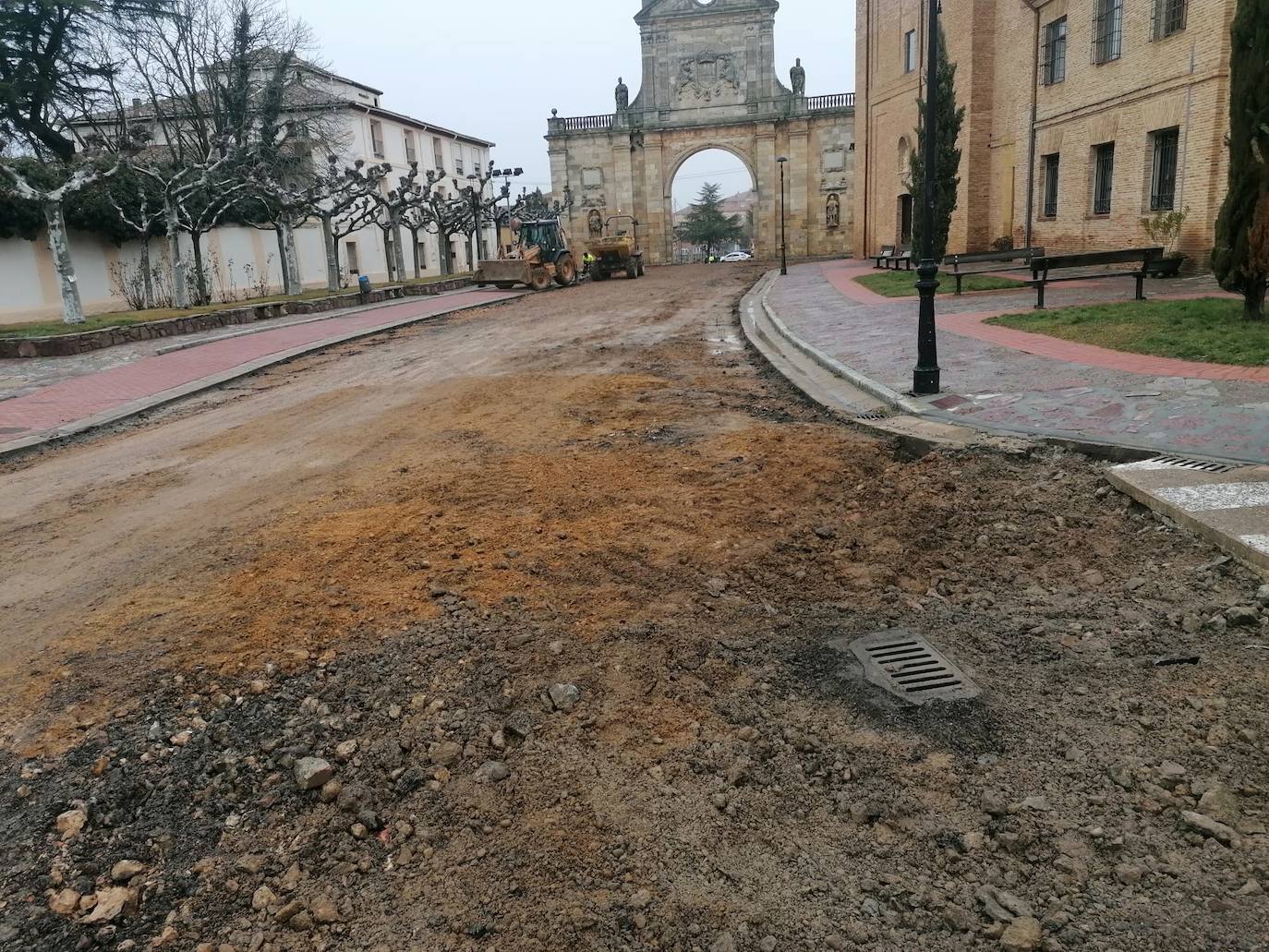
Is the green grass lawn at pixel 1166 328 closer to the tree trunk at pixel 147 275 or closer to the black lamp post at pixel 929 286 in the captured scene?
the black lamp post at pixel 929 286

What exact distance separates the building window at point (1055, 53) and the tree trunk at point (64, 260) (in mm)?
24010

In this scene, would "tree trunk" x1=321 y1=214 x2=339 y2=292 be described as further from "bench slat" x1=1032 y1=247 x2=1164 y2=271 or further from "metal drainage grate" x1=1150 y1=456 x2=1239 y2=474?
"metal drainage grate" x1=1150 y1=456 x2=1239 y2=474

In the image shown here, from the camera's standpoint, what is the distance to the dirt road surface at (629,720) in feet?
8.43

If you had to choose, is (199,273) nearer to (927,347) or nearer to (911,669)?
(927,347)

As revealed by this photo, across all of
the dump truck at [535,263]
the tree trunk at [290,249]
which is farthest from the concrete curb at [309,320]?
the tree trunk at [290,249]

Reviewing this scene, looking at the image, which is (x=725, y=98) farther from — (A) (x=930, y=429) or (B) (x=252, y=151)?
(A) (x=930, y=429)

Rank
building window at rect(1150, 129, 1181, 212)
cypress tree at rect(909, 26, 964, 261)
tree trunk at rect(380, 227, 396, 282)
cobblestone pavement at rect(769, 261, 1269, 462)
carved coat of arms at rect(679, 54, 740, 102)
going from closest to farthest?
→ cobblestone pavement at rect(769, 261, 1269, 462), building window at rect(1150, 129, 1181, 212), cypress tree at rect(909, 26, 964, 261), tree trunk at rect(380, 227, 396, 282), carved coat of arms at rect(679, 54, 740, 102)

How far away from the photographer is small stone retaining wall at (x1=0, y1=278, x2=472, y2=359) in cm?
1769

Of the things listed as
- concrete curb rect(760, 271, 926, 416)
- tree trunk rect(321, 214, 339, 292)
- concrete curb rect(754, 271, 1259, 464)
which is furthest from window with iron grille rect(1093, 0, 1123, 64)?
tree trunk rect(321, 214, 339, 292)

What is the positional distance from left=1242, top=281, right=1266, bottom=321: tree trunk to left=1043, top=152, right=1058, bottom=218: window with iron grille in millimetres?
13550

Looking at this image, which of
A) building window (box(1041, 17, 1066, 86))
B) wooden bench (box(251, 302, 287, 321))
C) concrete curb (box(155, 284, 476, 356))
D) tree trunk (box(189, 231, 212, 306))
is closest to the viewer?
concrete curb (box(155, 284, 476, 356))

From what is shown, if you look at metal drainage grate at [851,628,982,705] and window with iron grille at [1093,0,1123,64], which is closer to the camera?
metal drainage grate at [851,628,982,705]

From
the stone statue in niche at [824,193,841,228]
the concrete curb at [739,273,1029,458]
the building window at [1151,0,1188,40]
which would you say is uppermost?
the building window at [1151,0,1188,40]

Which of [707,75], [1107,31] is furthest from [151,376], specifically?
[707,75]
